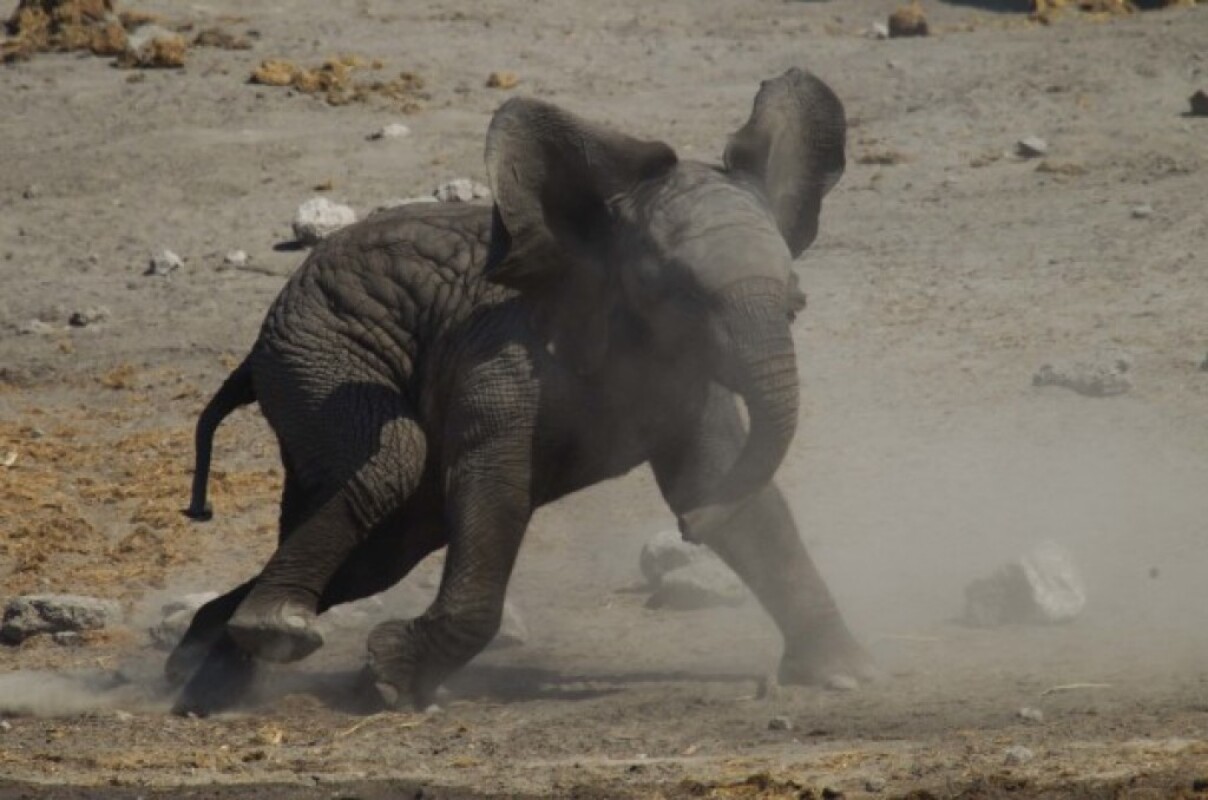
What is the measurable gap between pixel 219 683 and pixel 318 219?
698 cm

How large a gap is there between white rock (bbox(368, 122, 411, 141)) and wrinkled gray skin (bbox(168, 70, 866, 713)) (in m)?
8.41

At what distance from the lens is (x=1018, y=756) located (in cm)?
806

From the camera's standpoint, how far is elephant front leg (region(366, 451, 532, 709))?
31.2 feet

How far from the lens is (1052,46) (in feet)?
64.2

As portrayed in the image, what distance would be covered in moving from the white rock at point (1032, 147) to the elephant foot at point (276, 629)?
28.0 feet

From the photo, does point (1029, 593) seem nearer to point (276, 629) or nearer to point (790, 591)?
point (790, 591)

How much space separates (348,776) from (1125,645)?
9.10 feet

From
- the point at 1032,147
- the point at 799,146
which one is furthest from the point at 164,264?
the point at 799,146

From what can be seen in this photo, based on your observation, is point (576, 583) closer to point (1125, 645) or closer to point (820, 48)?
point (1125, 645)

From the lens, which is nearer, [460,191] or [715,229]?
[715,229]

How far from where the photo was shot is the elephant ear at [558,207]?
9.54 m

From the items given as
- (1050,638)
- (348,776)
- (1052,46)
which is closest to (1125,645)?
(1050,638)

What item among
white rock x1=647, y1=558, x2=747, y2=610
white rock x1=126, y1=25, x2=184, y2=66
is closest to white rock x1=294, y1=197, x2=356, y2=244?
white rock x1=126, y1=25, x2=184, y2=66

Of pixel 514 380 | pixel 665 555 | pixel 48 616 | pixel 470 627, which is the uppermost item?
pixel 514 380
